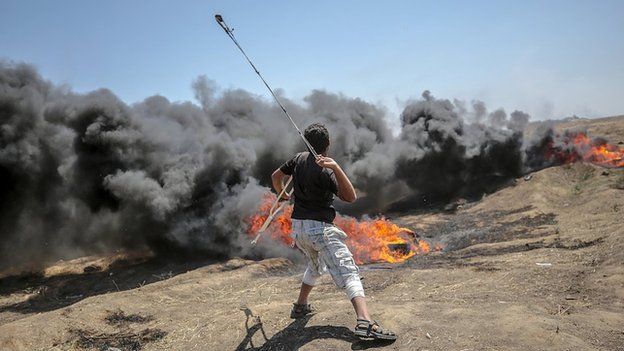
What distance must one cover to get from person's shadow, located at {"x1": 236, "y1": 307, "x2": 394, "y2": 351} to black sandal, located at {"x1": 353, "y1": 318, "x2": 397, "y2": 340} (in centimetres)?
12

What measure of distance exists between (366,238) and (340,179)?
745 centimetres

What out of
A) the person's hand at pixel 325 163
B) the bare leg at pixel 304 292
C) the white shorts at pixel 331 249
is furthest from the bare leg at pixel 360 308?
the person's hand at pixel 325 163

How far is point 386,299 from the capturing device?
6750 millimetres

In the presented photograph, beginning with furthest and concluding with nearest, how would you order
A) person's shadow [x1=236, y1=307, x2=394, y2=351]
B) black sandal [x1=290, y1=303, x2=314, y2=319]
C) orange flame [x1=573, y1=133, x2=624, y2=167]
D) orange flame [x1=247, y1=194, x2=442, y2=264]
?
orange flame [x1=573, y1=133, x2=624, y2=167], orange flame [x1=247, y1=194, x2=442, y2=264], black sandal [x1=290, y1=303, x2=314, y2=319], person's shadow [x1=236, y1=307, x2=394, y2=351]

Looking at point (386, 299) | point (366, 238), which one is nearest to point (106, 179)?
point (366, 238)

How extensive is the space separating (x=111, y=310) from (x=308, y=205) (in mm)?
4723

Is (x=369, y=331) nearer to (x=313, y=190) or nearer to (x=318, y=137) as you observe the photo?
(x=313, y=190)

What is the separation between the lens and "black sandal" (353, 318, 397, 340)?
172 inches

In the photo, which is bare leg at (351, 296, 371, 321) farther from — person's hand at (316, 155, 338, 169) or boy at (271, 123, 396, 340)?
person's hand at (316, 155, 338, 169)

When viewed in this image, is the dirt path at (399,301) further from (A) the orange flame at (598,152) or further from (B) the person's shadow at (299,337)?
(A) the orange flame at (598,152)

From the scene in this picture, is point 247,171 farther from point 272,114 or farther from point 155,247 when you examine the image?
point 272,114

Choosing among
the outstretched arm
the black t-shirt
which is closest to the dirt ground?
the black t-shirt

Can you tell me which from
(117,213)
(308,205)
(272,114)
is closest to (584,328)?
(308,205)

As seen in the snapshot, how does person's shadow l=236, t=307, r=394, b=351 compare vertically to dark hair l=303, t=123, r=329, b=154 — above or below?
below
